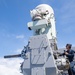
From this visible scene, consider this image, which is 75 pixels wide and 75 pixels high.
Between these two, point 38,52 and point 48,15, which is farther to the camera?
point 48,15

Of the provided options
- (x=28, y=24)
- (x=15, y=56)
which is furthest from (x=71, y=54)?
(x=15, y=56)

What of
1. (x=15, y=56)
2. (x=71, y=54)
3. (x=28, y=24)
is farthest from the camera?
(x=15, y=56)

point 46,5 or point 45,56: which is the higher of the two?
point 46,5

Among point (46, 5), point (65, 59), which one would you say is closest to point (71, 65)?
point (65, 59)

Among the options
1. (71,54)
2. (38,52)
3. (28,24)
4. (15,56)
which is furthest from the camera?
(15,56)

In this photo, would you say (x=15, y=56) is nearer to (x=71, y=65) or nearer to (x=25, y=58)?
(x=25, y=58)

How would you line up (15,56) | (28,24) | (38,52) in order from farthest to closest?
(15,56), (28,24), (38,52)

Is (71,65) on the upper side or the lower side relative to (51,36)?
lower

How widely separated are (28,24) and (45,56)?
2.64 meters

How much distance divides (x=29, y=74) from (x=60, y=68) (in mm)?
1697

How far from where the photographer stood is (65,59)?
10086mm

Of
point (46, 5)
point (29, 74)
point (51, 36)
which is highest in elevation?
point (46, 5)

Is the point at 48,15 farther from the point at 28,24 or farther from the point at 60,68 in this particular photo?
the point at 60,68

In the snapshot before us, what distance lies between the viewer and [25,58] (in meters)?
10.5
